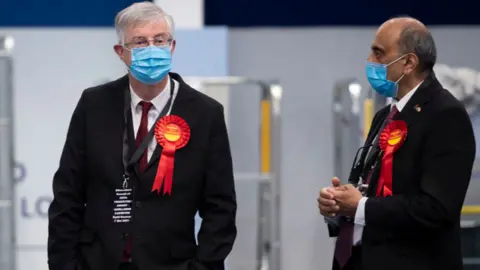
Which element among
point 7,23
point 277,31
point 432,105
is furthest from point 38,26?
point 432,105

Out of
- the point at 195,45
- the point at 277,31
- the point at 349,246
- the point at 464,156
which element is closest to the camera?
the point at 464,156

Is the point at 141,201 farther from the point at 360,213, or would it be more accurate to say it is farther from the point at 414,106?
the point at 414,106

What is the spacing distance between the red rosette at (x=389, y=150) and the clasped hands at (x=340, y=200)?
78 mm

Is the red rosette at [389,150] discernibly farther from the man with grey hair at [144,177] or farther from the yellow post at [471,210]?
the yellow post at [471,210]

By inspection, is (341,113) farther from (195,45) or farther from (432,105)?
(432,105)

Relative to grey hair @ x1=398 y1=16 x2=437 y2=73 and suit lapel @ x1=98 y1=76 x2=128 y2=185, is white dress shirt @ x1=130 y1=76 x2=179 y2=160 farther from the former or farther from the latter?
grey hair @ x1=398 y1=16 x2=437 y2=73

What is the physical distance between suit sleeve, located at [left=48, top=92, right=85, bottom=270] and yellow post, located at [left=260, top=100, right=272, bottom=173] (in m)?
2.74

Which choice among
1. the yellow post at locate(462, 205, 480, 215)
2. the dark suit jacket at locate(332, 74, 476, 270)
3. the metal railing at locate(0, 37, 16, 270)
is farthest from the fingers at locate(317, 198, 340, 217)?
the metal railing at locate(0, 37, 16, 270)

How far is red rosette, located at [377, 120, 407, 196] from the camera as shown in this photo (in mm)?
2863

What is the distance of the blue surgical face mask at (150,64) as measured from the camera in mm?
2896

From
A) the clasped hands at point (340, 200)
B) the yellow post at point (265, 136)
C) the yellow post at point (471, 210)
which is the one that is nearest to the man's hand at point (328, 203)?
the clasped hands at point (340, 200)

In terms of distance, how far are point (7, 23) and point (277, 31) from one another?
1859mm

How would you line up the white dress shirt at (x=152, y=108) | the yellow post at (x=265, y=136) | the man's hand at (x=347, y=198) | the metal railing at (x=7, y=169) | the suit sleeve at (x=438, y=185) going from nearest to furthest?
1. the suit sleeve at (x=438, y=185)
2. the man's hand at (x=347, y=198)
3. the white dress shirt at (x=152, y=108)
4. the metal railing at (x=7, y=169)
5. the yellow post at (x=265, y=136)

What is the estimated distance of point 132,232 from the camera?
9.46 ft
